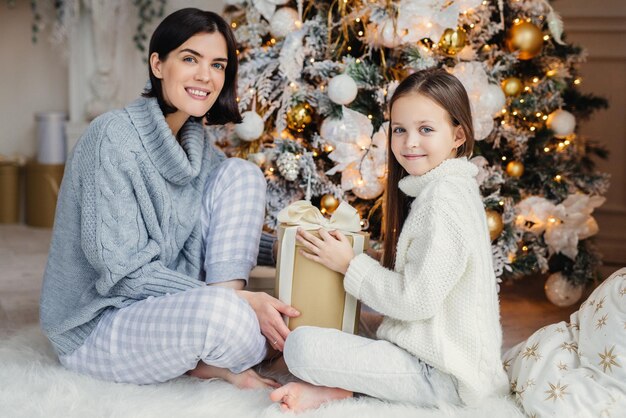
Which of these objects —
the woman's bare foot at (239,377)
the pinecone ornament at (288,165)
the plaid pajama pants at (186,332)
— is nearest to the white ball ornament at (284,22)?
the pinecone ornament at (288,165)

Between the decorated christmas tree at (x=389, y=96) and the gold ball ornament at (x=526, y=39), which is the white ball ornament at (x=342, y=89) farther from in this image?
the gold ball ornament at (x=526, y=39)

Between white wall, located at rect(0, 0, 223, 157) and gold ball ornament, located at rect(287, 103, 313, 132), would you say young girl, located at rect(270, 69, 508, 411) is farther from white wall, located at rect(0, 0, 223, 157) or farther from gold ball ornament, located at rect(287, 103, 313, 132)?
white wall, located at rect(0, 0, 223, 157)

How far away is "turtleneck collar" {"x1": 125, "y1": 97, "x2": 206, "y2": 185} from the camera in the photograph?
1.43 m

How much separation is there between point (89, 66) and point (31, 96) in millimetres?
475

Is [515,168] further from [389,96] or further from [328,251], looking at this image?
[328,251]

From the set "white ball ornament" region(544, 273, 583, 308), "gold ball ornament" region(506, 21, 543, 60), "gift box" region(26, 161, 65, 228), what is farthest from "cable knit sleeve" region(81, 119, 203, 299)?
"gift box" region(26, 161, 65, 228)

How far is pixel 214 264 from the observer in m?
1.48

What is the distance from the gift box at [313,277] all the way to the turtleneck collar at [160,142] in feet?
0.76

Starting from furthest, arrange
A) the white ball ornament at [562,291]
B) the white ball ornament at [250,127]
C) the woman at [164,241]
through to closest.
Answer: the white ball ornament at [562,291] → the white ball ornament at [250,127] → the woman at [164,241]

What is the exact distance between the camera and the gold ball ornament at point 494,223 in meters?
1.92

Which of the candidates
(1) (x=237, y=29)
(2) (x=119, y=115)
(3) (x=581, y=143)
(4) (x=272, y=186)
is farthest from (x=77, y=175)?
(3) (x=581, y=143)

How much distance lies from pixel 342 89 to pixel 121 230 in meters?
0.71

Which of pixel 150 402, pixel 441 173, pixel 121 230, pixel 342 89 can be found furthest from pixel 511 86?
pixel 150 402

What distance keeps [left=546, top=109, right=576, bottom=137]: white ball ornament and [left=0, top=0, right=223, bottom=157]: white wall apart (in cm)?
237
